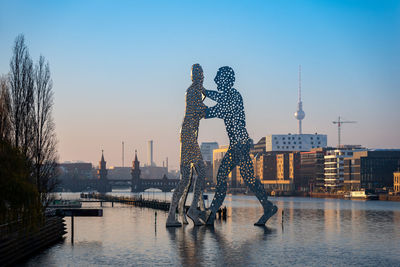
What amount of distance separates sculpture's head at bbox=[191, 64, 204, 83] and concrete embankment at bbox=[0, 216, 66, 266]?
1764 cm

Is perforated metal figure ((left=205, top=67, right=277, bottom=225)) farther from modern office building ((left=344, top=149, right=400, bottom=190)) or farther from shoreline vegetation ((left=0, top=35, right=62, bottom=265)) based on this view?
modern office building ((left=344, top=149, right=400, bottom=190))

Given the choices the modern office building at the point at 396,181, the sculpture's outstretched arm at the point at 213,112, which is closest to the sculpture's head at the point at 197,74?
the sculpture's outstretched arm at the point at 213,112

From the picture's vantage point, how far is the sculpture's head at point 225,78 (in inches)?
2244

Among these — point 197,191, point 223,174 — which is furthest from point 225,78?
point 197,191

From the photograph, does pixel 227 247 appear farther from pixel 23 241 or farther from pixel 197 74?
pixel 197 74

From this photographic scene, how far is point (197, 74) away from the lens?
56688 mm

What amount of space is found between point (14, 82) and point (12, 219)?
15.5 m

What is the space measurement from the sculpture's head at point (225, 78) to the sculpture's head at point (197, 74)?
1458mm

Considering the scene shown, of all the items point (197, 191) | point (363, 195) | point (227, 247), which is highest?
point (197, 191)

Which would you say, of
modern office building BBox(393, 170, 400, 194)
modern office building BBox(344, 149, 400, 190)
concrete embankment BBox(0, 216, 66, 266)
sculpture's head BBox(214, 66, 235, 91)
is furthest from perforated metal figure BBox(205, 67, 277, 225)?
modern office building BBox(344, 149, 400, 190)

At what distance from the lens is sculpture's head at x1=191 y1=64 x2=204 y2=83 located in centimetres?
5662

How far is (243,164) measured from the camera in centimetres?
5844

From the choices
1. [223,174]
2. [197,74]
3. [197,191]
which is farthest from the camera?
[197,191]

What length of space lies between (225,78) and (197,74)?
2455 mm
